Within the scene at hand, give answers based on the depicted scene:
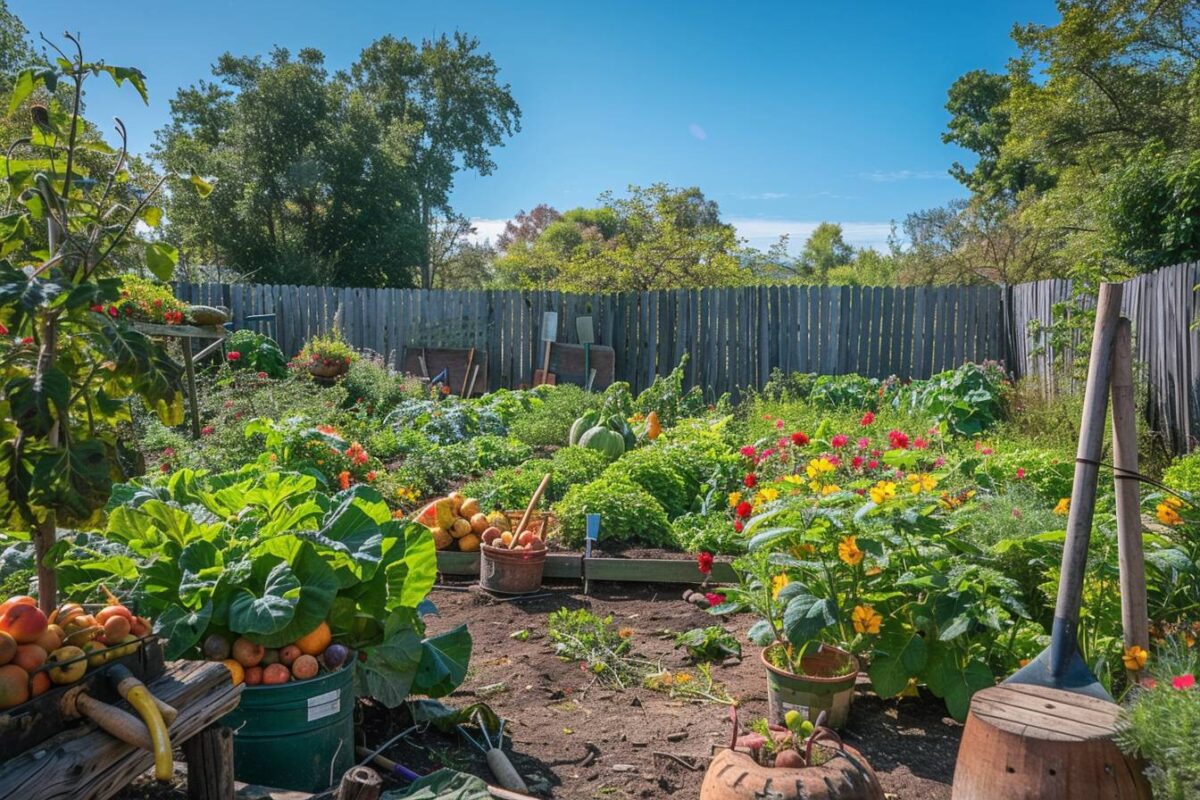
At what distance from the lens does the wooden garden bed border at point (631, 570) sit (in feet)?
16.0

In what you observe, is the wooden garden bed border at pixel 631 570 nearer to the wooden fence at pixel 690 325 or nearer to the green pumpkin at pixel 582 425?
the green pumpkin at pixel 582 425

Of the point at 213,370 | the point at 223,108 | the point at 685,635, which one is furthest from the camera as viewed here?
the point at 223,108

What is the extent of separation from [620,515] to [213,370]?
869 centimetres

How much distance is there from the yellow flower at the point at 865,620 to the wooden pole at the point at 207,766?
6.71ft

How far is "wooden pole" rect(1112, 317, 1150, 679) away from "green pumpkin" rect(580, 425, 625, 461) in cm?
528

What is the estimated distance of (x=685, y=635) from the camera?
400 cm

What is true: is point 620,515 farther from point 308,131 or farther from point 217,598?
point 308,131

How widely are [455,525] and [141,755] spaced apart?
11.1 feet

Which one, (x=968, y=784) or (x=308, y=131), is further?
(x=308, y=131)

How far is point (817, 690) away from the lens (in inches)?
117

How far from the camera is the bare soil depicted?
9.13 ft

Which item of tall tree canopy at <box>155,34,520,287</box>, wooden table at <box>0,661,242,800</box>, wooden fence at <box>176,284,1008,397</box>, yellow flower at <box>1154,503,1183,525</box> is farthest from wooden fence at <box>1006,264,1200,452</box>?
tall tree canopy at <box>155,34,520,287</box>

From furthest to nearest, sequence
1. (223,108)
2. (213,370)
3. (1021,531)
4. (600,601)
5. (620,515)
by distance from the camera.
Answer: (223,108), (213,370), (620,515), (600,601), (1021,531)

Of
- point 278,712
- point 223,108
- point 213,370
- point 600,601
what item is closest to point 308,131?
point 223,108
